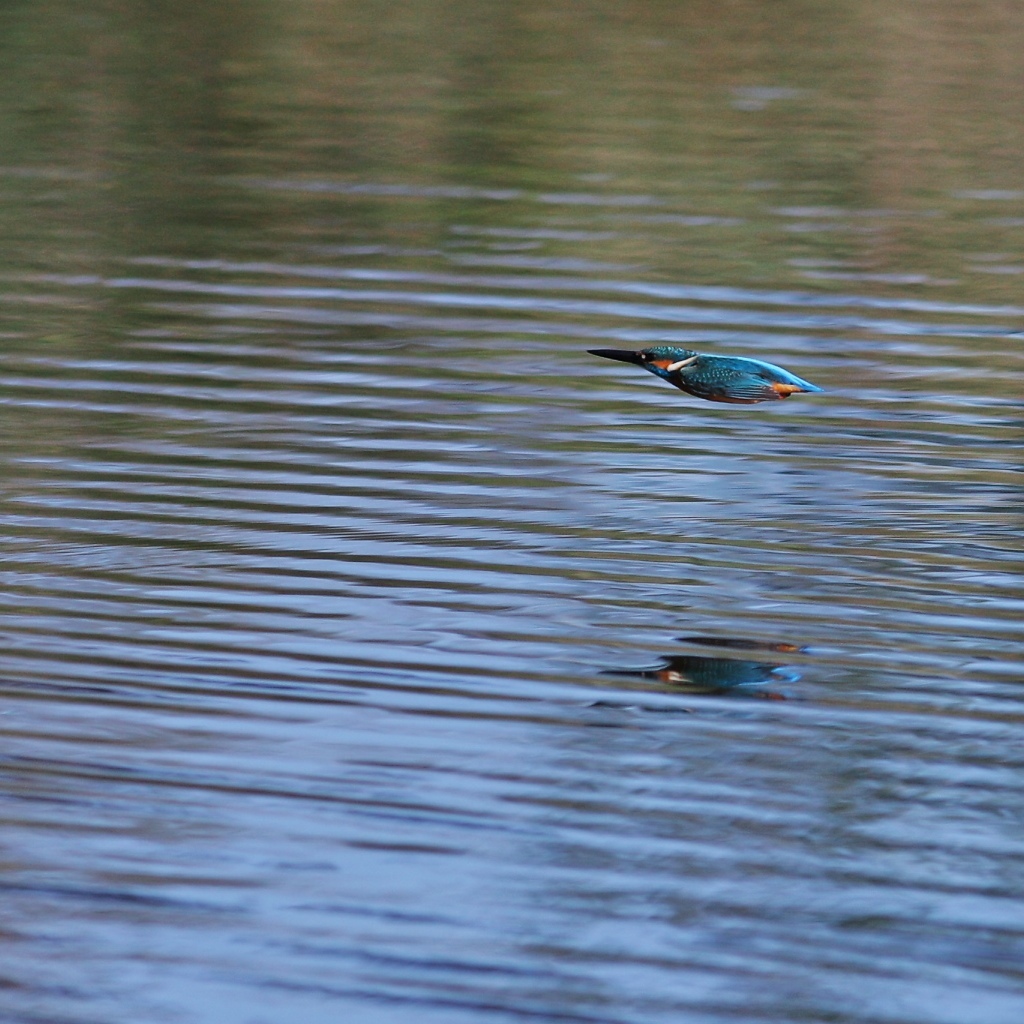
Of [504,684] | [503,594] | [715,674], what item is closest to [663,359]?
[503,594]

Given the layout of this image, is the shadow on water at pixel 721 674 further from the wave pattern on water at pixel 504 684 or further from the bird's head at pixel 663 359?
the bird's head at pixel 663 359

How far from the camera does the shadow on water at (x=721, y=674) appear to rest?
16.4 ft

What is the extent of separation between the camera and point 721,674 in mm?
5109

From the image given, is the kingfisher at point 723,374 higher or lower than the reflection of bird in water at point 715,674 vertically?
higher

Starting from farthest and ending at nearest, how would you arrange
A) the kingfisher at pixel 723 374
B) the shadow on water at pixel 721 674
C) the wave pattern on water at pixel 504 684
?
the kingfisher at pixel 723 374 → the shadow on water at pixel 721 674 → the wave pattern on water at pixel 504 684

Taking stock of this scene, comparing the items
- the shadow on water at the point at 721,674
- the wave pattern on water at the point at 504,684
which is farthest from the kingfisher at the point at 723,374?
the shadow on water at the point at 721,674

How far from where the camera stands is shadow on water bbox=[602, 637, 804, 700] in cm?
501

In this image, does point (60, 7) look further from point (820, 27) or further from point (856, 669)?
point (856, 669)

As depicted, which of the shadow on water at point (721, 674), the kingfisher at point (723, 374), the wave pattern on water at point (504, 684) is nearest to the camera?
the wave pattern on water at point (504, 684)

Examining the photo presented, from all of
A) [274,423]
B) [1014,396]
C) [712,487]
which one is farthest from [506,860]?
[1014,396]

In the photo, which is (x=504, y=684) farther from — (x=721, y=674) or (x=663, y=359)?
(x=663, y=359)

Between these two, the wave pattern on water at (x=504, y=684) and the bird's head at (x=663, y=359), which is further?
the bird's head at (x=663, y=359)

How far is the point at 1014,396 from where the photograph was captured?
8031mm

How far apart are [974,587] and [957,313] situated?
3882mm
